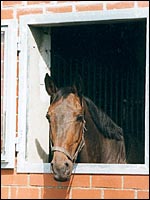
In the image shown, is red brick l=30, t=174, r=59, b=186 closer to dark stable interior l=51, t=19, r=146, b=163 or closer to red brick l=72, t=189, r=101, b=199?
red brick l=72, t=189, r=101, b=199

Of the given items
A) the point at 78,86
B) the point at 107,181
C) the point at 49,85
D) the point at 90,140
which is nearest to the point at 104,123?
the point at 90,140

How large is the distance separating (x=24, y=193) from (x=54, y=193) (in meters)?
0.23

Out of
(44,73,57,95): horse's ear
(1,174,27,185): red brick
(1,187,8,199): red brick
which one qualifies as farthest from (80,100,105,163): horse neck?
(1,187,8,199): red brick

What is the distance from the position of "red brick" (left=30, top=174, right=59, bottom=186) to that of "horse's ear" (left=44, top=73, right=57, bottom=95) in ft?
2.00

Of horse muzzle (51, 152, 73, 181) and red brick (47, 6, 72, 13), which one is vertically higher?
red brick (47, 6, 72, 13)

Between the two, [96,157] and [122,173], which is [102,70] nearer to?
[96,157]

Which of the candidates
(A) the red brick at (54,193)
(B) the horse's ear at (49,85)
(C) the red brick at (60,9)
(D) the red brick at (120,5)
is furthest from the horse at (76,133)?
(D) the red brick at (120,5)

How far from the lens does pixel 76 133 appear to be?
5.06 meters

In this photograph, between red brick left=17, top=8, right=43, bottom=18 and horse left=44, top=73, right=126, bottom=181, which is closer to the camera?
horse left=44, top=73, right=126, bottom=181

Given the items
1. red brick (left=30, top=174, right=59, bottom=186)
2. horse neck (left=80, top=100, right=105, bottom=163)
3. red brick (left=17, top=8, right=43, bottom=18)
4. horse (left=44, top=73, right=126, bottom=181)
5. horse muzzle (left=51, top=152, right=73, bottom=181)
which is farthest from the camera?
horse neck (left=80, top=100, right=105, bottom=163)

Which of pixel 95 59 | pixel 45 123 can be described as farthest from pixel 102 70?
pixel 45 123

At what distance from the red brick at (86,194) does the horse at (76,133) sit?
22 centimetres

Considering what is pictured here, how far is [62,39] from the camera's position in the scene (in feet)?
19.9

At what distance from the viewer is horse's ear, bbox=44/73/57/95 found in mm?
5238
